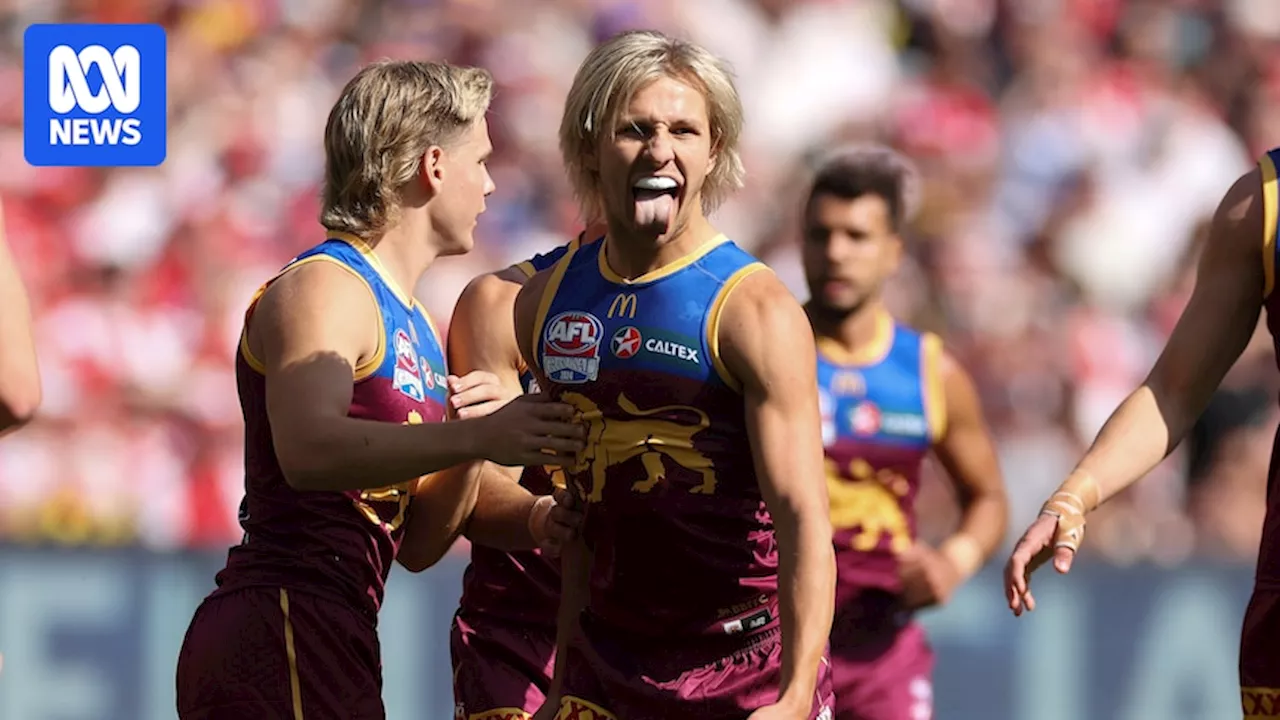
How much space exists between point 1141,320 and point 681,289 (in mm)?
7709

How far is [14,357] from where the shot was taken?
3.64 m

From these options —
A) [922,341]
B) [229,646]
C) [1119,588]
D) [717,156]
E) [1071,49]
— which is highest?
[1071,49]

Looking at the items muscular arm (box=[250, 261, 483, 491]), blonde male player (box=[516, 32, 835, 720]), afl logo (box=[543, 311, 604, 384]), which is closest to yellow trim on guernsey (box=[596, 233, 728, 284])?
blonde male player (box=[516, 32, 835, 720])

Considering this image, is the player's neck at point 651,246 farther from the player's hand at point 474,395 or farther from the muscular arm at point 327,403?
the muscular arm at point 327,403

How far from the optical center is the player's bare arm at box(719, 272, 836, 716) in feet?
14.2

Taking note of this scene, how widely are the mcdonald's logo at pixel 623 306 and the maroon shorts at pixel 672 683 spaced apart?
0.76 metres

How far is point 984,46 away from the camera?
12.9 meters

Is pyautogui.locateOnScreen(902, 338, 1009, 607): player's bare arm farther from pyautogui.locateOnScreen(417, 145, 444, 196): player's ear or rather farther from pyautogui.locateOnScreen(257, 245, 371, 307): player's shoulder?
pyautogui.locateOnScreen(257, 245, 371, 307): player's shoulder

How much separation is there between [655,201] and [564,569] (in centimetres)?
94

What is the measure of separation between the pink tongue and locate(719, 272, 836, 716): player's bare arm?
0.32 metres

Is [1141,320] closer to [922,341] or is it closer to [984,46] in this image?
[984,46]

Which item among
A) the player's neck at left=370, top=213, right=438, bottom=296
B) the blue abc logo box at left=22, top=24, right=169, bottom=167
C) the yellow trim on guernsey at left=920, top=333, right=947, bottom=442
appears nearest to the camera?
the player's neck at left=370, top=213, right=438, bottom=296

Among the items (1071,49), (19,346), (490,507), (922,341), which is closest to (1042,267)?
(1071,49)

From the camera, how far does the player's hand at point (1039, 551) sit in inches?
170
